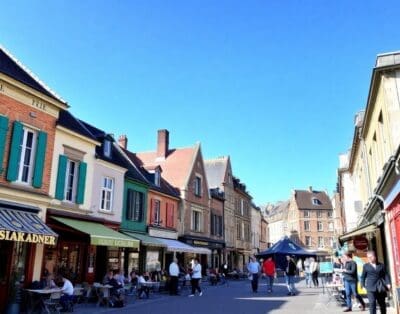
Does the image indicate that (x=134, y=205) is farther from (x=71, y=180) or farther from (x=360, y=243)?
(x=360, y=243)

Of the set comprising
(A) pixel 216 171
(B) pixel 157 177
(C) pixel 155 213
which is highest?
(A) pixel 216 171

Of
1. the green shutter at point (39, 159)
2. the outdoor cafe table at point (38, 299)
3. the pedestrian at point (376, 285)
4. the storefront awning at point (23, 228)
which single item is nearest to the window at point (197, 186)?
the green shutter at point (39, 159)

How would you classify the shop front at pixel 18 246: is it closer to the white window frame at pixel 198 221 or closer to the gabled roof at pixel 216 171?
the white window frame at pixel 198 221

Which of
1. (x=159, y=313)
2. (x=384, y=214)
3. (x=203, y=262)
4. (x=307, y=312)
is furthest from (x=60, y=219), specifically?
(x=203, y=262)

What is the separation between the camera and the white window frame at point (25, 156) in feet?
43.2

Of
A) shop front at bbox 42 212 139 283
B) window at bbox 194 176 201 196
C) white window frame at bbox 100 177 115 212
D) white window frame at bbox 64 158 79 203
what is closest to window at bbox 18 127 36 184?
shop front at bbox 42 212 139 283

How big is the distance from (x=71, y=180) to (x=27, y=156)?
10.4 feet

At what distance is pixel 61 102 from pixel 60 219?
428cm

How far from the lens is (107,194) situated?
19.2 metres

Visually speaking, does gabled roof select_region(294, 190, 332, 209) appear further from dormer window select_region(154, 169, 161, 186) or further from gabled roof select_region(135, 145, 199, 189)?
dormer window select_region(154, 169, 161, 186)

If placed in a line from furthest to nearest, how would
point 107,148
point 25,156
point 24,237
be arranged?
point 107,148 → point 25,156 → point 24,237

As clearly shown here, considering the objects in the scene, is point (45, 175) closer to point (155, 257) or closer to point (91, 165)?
point (91, 165)

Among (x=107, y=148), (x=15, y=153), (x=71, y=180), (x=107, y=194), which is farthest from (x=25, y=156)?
(x=107, y=148)

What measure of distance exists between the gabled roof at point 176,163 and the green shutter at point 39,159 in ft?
55.2
